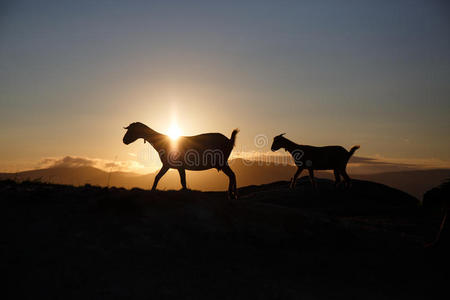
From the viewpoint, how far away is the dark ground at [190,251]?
7.73 m

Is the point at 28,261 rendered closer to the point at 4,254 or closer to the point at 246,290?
the point at 4,254

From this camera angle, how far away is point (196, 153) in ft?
45.8

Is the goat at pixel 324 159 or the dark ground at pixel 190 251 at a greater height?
the goat at pixel 324 159

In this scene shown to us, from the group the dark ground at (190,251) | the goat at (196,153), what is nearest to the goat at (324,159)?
the goat at (196,153)

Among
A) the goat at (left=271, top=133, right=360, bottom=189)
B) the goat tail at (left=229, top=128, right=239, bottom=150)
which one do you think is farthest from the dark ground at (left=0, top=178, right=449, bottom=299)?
the goat at (left=271, top=133, right=360, bottom=189)

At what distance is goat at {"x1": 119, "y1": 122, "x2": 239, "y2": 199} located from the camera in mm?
13805

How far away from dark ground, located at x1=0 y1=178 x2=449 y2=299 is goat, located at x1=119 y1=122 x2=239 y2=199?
6.10ft

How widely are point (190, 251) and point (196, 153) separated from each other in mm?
5131

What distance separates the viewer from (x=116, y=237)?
9.11 m

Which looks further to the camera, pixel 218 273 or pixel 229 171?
pixel 229 171

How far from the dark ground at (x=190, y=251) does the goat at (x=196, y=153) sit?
Answer: 1.86 metres

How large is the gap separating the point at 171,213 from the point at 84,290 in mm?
3571

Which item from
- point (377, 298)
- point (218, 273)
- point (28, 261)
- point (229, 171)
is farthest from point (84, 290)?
point (229, 171)

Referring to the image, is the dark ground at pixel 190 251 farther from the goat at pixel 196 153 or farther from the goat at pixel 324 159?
the goat at pixel 324 159
